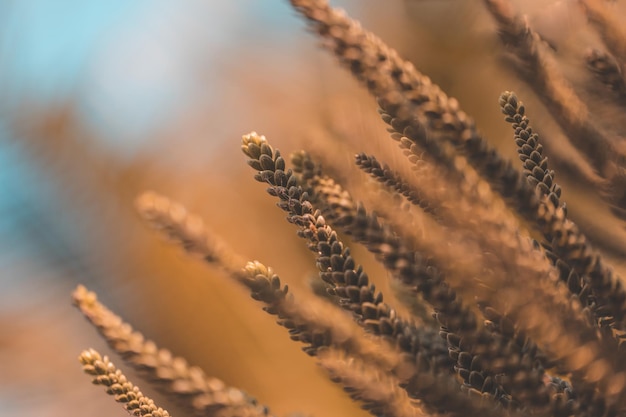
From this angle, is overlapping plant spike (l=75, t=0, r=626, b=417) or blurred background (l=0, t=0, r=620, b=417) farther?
blurred background (l=0, t=0, r=620, b=417)

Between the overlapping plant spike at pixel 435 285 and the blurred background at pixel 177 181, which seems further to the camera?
the blurred background at pixel 177 181

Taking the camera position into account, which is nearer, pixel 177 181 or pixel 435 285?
pixel 435 285

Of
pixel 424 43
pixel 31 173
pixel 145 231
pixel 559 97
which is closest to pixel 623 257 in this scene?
pixel 559 97

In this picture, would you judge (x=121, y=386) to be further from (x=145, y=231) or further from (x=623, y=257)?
(x=145, y=231)
